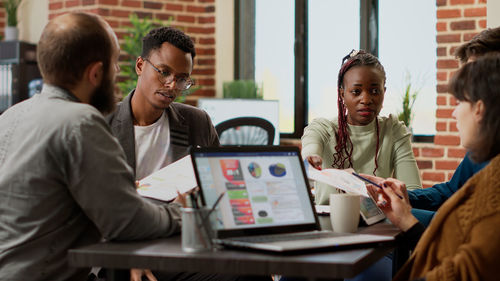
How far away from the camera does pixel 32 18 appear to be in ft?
17.9

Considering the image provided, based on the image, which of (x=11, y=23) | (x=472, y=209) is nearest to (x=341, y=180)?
(x=472, y=209)

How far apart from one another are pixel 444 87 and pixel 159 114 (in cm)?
258

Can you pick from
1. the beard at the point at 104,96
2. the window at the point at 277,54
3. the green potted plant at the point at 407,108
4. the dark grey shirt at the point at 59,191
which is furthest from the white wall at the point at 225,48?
the dark grey shirt at the point at 59,191

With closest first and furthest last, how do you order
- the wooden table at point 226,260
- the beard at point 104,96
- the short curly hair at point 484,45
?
1. the wooden table at point 226,260
2. the beard at point 104,96
3. the short curly hair at point 484,45

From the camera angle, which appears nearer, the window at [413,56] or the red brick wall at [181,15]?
the window at [413,56]

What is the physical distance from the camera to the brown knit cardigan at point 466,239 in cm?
124

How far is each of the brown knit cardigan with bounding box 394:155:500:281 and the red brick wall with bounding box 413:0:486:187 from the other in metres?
2.96

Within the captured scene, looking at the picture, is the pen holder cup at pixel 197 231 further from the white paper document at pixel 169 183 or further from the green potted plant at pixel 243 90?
the green potted plant at pixel 243 90

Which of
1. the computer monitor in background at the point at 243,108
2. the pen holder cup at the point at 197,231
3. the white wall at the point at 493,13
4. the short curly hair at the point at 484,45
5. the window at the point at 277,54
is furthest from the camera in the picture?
the window at the point at 277,54

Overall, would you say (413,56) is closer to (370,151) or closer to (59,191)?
(370,151)

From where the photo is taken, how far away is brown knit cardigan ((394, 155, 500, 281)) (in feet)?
4.08

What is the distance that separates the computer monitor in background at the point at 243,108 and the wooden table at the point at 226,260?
11.1 ft

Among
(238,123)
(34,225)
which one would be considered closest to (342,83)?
(34,225)

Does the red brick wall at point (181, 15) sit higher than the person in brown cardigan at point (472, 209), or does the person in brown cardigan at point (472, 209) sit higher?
the red brick wall at point (181, 15)
